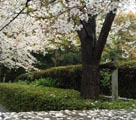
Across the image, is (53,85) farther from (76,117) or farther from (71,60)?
(71,60)

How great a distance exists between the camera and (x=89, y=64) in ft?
27.1

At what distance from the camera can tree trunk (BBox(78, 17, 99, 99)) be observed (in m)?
8.16

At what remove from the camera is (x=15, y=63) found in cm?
1866

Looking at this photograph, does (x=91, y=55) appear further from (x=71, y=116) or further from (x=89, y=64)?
(x=71, y=116)

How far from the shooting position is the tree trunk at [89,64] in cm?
816

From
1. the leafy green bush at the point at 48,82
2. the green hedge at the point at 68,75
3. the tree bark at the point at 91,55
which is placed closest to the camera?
the tree bark at the point at 91,55

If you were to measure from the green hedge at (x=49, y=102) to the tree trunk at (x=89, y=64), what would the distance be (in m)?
0.30

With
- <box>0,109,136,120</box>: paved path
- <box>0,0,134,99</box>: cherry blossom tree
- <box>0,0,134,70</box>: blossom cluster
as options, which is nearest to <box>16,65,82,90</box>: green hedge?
<box>0,0,134,70</box>: blossom cluster

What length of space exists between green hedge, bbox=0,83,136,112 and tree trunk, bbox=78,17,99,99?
0.99 feet

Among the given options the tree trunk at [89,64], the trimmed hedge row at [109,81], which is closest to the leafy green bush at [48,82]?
the trimmed hedge row at [109,81]

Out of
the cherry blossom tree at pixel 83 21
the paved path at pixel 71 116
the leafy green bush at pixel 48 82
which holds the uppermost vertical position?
the cherry blossom tree at pixel 83 21

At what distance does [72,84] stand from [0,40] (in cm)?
548

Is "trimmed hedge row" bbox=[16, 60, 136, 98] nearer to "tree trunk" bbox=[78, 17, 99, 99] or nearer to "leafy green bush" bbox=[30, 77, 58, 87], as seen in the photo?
"leafy green bush" bbox=[30, 77, 58, 87]

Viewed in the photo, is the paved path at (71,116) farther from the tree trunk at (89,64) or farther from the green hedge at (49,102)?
the tree trunk at (89,64)
